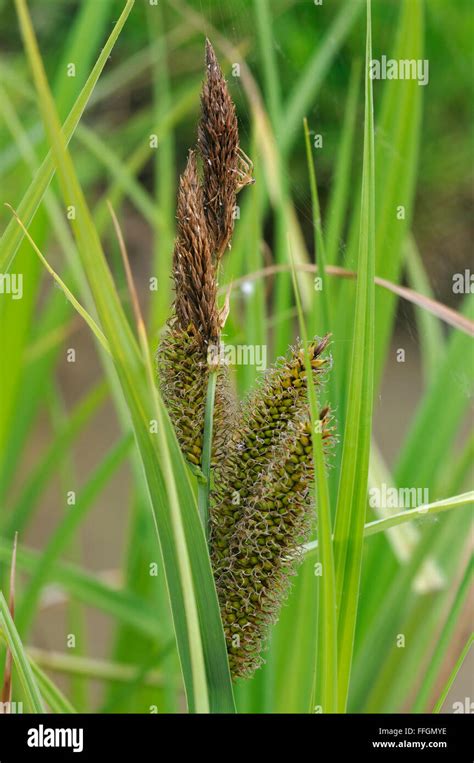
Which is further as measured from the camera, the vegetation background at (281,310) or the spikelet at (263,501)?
the vegetation background at (281,310)

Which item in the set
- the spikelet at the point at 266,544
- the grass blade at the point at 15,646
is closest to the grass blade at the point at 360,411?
the spikelet at the point at 266,544

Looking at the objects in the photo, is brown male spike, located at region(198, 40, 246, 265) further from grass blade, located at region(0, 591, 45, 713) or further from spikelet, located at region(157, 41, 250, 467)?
grass blade, located at region(0, 591, 45, 713)

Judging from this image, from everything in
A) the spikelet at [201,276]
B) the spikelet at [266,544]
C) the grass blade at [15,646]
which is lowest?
the grass blade at [15,646]

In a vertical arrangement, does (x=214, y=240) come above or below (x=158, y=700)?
above

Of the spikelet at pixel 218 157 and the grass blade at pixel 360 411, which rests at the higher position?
the spikelet at pixel 218 157

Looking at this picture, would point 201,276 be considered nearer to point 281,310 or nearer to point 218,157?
point 218,157

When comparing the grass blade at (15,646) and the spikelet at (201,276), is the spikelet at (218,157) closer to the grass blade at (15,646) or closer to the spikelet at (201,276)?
the spikelet at (201,276)

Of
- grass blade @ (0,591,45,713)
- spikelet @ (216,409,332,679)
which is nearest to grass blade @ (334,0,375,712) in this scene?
spikelet @ (216,409,332,679)

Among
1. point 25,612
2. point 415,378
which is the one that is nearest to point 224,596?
point 25,612

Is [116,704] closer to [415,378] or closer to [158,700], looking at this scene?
[158,700]
